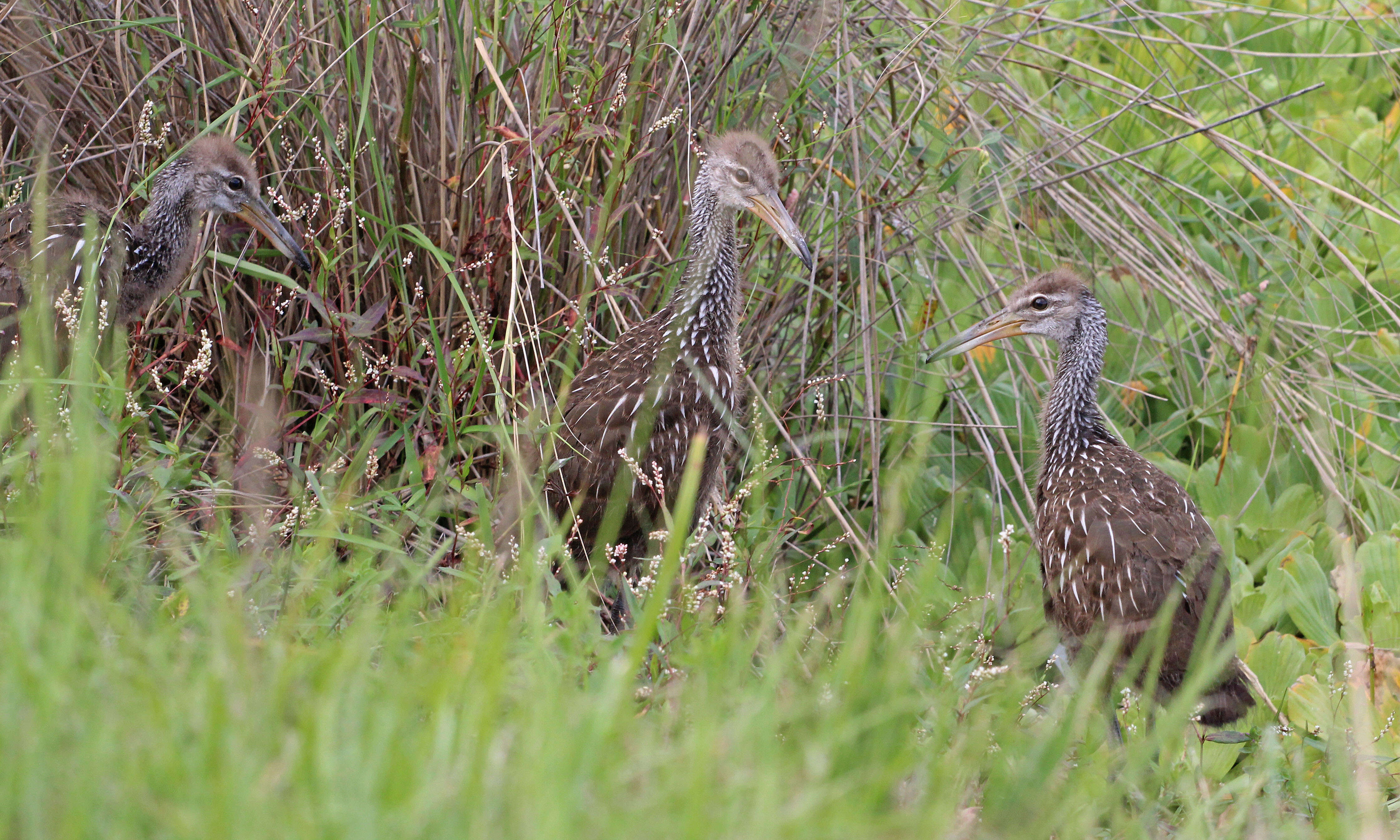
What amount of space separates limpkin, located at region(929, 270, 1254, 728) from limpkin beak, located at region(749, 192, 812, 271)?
2.13 ft

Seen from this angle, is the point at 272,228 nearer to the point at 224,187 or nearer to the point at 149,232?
the point at 224,187

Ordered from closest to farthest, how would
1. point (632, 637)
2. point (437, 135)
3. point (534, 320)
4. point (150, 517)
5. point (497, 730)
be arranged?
point (497, 730)
point (632, 637)
point (150, 517)
point (534, 320)
point (437, 135)

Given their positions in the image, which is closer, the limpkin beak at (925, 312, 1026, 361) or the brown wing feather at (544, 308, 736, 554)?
the brown wing feather at (544, 308, 736, 554)

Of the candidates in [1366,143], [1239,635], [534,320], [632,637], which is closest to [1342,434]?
[1239,635]

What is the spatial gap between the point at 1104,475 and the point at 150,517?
9.17 ft

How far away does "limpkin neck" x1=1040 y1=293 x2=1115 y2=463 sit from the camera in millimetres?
4559

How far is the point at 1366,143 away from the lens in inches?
273

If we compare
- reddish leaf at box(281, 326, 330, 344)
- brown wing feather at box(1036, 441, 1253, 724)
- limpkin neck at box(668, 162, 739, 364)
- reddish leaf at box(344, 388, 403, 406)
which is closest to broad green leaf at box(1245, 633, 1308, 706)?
brown wing feather at box(1036, 441, 1253, 724)

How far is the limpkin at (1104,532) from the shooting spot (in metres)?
3.91

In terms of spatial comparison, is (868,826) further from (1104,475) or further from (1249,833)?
(1104,475)

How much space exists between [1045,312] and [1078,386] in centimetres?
28

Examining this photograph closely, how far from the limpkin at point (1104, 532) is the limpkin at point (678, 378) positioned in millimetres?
798

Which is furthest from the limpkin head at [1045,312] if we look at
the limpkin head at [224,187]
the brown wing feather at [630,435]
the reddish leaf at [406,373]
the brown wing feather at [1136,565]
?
the limpkin head at [224,187]

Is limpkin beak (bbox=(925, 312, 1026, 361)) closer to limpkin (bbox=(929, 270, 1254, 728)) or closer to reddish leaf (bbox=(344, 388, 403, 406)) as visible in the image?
limpkin (bbox=(929, 270, 1254, 728))
